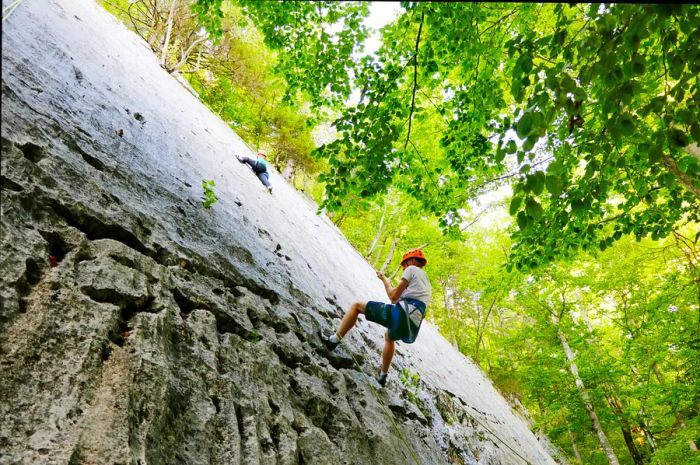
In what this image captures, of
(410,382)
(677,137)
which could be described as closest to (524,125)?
(677,137)

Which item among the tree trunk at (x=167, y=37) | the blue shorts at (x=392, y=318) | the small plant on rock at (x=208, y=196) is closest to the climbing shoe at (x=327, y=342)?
the blue shorts at (x=392, y=318)

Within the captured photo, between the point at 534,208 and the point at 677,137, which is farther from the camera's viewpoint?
the point at 677,137

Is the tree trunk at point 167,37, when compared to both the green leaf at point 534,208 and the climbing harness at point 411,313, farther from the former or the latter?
the green leaf at point 534,208

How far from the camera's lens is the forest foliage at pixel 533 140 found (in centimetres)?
277

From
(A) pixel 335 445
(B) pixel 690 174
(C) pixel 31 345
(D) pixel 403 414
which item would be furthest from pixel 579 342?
(C) pixel 31 345

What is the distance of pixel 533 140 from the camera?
2133mm

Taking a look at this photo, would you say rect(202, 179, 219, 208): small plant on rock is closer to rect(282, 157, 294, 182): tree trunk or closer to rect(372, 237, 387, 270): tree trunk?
rect(282, 157, 294, 182): tree trunk

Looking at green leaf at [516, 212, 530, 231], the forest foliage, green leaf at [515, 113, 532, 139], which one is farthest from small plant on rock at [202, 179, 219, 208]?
green leaf at [515, 113, 532, 139]

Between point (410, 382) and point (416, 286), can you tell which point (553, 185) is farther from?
point (410, 382)

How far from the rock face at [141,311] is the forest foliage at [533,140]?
67.0 inches

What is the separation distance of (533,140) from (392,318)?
3.60 meters

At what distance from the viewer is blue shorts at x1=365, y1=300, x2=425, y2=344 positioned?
5.21 metres

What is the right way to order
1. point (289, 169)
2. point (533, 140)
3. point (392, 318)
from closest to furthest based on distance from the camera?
point (533, 140)
point (392, 318)
point (289, 169)

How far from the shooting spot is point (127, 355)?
2387mm
